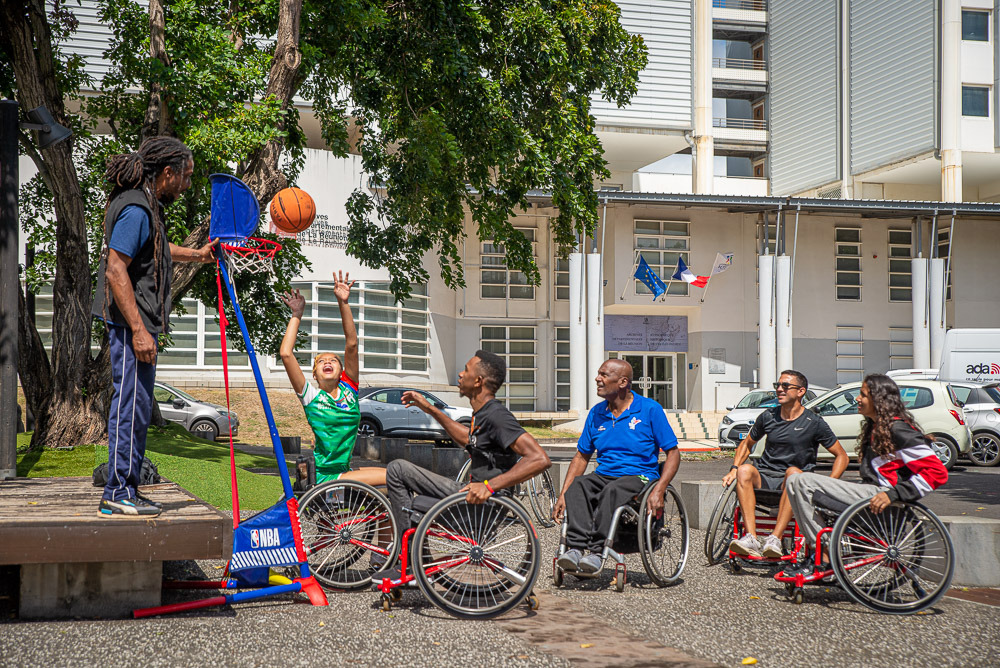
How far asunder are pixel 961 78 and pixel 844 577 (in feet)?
116

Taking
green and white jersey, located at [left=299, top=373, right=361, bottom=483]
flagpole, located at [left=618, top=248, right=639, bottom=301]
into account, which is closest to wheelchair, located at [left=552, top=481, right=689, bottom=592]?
green and white jersey, located at [left=299, top=373, right=361, bottom=483]

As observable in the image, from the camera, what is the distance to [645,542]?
5.96 meters

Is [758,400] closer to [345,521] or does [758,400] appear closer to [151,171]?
[345,521]

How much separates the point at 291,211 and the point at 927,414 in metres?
12.3

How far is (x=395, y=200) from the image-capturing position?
14.6 m

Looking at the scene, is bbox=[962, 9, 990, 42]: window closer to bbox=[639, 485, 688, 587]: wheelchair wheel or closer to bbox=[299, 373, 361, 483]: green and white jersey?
bbox=[639, 485, 688, 587]: wheelchair wheel

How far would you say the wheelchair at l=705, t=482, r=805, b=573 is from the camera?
6559 millimetres

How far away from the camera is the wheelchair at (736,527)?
656 cm

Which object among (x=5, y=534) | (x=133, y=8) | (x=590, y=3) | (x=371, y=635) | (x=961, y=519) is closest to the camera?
(x=5, y=534)

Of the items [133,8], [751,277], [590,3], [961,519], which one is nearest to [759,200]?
[751,277]

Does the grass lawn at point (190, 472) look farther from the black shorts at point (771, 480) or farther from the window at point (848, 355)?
the window at point (848, 355)

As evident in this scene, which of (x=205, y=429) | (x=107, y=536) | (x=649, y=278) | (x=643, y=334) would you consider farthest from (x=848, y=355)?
(x=107, y=536)

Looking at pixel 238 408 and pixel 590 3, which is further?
pixel 238 408

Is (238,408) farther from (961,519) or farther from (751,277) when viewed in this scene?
(961,519)
